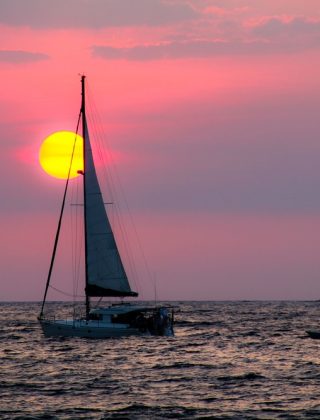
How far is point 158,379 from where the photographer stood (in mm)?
50031

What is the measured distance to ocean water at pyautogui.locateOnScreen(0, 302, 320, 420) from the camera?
130 feet

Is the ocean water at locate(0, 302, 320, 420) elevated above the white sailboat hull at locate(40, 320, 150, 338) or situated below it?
below

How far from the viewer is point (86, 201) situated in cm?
7688

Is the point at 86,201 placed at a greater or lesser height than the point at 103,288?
greater

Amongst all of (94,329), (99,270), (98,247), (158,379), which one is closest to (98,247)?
(98,247)

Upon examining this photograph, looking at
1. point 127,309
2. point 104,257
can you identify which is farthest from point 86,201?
point 127,309

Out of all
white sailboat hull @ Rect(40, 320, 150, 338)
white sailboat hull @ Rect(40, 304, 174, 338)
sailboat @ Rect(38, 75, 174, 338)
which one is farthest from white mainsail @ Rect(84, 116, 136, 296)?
white sailboat hull @ Rect(40, 320, 150, 338)

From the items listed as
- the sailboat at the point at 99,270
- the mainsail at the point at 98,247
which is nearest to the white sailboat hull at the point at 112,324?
the sailboat at the point at 99,270

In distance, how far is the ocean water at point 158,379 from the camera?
3956 centimetres

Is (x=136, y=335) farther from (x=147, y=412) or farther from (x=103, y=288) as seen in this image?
(x=147, y=412)

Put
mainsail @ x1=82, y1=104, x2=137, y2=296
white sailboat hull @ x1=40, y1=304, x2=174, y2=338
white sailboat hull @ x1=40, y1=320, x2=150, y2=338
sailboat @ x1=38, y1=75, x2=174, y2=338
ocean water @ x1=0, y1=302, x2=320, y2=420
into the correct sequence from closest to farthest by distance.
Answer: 1. ocean water @ x1=0, y1=302, x2=320, y2=420
2. white sailboat hull @ x1=40, y1=320, x2=150, y2=338
3. white sailboat hull @ x1=40, y1=304, x2=174, y2=338
4. sailboat @ x1=38, y1=75, x2=174, y2=338
5. mainsail @ x1=82, y1=104, x2=137, y2=296

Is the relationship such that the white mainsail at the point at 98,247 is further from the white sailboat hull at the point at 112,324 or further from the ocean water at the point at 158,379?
the ocean water at the point at 158,379

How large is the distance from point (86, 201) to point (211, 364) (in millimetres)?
23438

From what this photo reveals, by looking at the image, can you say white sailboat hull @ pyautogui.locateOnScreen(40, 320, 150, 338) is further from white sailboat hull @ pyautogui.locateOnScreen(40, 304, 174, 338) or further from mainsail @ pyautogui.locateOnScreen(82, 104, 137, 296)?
mainsail @ pyautogui.locateOnScreen(82, 104, 137, 296)
